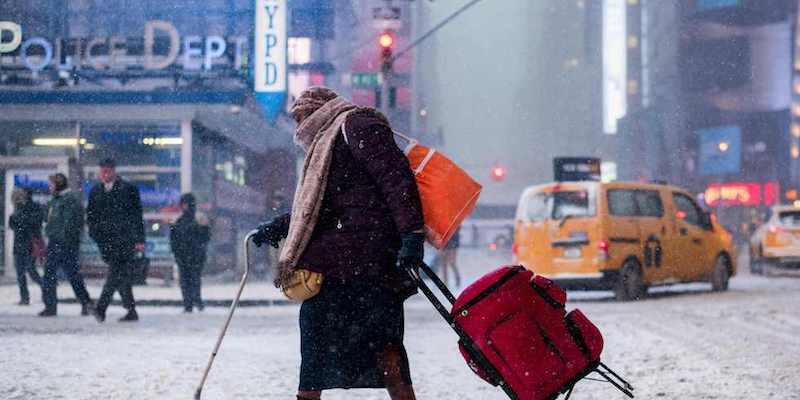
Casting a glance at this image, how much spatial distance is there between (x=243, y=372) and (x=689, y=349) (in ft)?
12.5

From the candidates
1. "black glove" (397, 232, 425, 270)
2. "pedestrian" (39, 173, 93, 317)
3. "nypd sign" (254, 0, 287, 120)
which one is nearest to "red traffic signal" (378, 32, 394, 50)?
"nypd sign" (254, 0, 287, 120)

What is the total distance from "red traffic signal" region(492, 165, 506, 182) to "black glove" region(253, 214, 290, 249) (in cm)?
3213

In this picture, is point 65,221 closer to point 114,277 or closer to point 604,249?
point 114,277

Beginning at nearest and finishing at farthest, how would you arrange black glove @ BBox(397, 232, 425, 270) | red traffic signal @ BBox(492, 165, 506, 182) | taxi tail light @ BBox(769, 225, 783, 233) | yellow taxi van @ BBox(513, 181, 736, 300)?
black glove @ BBox(397, 232, 425, 270), yellow taxi van @ BBox(513, 181, 736, 300), taxi tail light @ BBox(769, 225, 783, 233), red traffic signal @ BBox(492, 165, 506, 182)

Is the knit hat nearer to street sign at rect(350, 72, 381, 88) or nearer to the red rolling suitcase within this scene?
the red rolling suitcase

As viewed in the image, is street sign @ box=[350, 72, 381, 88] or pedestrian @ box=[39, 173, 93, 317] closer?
pedestrian @ box=[39, 173, 93, 317]

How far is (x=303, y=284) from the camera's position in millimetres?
4281

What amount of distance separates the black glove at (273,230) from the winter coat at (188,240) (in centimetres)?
1017

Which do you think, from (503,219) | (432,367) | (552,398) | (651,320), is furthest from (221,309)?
(503,219)

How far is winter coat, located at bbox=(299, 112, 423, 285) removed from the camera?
4.24 meters

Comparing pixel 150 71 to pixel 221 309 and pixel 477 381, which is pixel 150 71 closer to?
pixel 221 309

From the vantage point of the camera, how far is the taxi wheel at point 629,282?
52.8ft

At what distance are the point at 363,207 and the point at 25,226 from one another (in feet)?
37.0

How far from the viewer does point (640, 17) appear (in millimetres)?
123188
